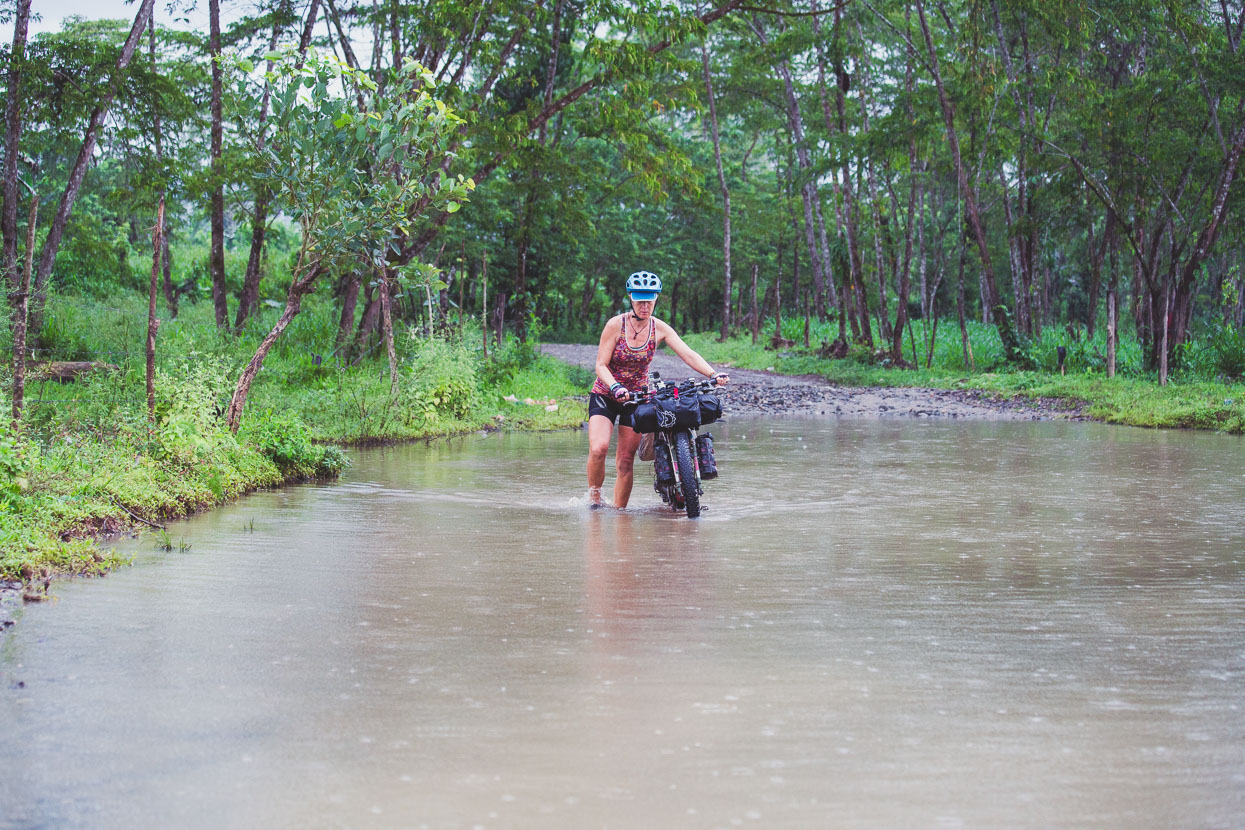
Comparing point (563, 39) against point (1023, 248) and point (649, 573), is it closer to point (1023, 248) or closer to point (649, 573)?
point (1023, 248)

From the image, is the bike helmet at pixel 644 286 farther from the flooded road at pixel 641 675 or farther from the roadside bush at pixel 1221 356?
the roadside bush at pixel 1221 356

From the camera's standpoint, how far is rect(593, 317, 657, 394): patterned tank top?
9.80 m

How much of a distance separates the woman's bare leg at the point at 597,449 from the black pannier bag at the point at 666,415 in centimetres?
35

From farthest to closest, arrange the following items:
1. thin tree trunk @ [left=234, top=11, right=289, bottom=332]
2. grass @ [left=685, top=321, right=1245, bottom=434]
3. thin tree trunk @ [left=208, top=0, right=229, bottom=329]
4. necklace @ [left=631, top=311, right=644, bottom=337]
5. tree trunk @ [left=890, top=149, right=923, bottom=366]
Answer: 1. tree trunk @ [left=890, top=149, right=923, bottom=366]
2. thin tree trunk @ [left=208, top=0, right=229, bottom=329]
3. thin tree trunk @ [left=234, top=11, right=289, bottom=332]
4. grass @ [left=685, top=321, right=1245, bottom=434]
5. necklace @ [left=631, top=311, right=644, bottom=337]

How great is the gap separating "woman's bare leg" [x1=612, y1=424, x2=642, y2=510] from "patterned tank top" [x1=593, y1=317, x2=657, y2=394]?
40 cm

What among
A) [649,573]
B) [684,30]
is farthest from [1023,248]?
[649,573]

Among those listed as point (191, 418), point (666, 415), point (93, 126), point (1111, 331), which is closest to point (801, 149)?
point (1111, 331)

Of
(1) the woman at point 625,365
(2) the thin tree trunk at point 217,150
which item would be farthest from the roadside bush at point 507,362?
(1) the woman at point 625,365

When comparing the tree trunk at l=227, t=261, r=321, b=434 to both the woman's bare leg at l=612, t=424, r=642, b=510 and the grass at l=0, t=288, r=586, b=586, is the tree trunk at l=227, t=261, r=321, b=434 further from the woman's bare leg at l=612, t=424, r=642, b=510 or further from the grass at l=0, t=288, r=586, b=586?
the woman's bare leg at l=612, t=424, r=642, b=510

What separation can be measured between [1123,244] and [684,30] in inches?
881

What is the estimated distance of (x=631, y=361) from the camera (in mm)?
9828

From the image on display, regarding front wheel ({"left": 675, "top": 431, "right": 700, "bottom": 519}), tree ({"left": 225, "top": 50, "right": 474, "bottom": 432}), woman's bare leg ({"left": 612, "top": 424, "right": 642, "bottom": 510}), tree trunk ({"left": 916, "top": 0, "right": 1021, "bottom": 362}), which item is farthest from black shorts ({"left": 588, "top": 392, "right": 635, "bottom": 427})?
tree trunk ({"left": 916, "top": 0, "right": 1021, "bottom": 362})

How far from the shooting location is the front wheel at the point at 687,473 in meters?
9.55

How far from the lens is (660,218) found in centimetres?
5525
